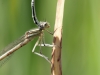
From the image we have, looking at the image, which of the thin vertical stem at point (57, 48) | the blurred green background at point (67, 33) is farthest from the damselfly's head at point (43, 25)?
the thin vertical stem at point (57, 48)

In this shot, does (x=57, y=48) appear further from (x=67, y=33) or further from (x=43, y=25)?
(x=43, y=25)

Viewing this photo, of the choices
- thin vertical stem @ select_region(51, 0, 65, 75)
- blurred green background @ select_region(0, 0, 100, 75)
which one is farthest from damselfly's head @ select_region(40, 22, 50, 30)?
thin vertical stem @ select_region(51, 0, 65, 75)

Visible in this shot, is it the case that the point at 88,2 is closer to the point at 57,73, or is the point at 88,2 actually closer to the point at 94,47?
the point at 94,47

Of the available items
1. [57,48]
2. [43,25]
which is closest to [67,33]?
[57,48]

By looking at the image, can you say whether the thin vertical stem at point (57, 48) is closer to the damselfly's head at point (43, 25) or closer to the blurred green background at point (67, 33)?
the blurred green background at point (67, 33)

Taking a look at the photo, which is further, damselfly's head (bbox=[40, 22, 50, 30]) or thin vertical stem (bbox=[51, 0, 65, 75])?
damselfly's head (bbox=[40, 22, 50, 30])

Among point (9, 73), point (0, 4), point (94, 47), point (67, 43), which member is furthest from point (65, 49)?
point (0, 4)

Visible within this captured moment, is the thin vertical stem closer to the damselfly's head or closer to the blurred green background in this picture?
the blurred green background

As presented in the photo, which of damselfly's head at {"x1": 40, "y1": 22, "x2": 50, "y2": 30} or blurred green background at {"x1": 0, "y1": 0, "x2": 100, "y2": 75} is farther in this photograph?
damselfly's head at {"x1": 40, "y1": 22, "x2": 50, "y2": 30}
